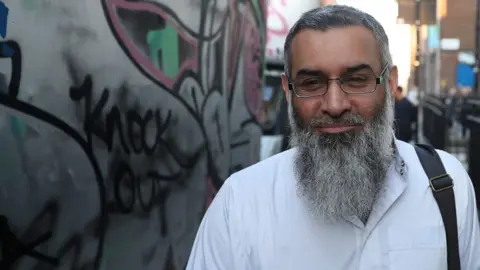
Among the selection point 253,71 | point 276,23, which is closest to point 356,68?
point 253,71

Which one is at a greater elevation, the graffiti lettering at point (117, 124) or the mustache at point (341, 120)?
the mustache at point (341, 120)

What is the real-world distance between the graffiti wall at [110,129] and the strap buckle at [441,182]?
5.53 feet

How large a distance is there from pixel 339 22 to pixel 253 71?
14.0 ft

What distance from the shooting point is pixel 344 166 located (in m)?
1.81

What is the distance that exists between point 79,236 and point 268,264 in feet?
5.26

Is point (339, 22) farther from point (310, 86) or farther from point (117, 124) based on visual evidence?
point (117, 124)

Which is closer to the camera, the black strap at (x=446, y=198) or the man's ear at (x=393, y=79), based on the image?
the black strap at (x=446, y=198)

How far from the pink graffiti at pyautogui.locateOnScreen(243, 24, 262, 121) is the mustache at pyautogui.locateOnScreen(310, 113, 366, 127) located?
Result: 12.8ft

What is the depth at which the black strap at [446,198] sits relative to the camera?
166 centimetres

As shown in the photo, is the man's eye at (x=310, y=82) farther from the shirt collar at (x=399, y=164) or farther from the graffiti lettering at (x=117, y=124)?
the graffiti lettering at (x=117, y=124)

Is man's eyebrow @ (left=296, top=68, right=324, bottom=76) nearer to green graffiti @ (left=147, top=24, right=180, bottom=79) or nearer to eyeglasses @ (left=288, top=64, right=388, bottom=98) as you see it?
eyeglasses @ (left=288, top=64, right=388, bottom=98)

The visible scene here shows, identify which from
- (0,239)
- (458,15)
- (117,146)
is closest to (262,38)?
(117,146)

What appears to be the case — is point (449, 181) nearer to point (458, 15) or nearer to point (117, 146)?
point (117, 146)

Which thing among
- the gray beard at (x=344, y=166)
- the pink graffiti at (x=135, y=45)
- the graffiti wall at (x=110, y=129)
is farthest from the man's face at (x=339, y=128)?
the pink graffiti at (x=135, y=45)
